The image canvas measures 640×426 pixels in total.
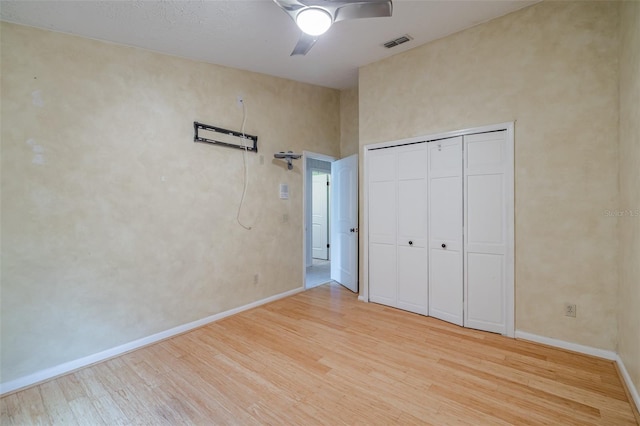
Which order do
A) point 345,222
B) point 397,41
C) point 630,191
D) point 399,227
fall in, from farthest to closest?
1. point 345,222
2. point 399,227
3. point 397,41
4. point 630,191

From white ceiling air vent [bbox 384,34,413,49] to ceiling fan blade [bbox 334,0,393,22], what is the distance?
1.30 metres

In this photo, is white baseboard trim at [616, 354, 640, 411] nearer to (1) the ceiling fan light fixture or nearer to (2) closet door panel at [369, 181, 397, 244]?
(2) closet door panel at [369, 181, 397, 244]

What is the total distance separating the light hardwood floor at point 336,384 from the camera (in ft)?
5.94

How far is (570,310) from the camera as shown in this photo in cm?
254

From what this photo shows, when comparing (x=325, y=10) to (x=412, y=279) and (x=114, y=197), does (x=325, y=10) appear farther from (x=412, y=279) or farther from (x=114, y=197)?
(x=412, y=279)

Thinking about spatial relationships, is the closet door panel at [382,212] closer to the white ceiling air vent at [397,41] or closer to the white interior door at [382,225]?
the white interior door at [382,225]

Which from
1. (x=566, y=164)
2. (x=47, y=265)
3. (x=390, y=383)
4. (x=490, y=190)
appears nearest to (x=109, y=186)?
(x=47, y=265)

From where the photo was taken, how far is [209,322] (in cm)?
326

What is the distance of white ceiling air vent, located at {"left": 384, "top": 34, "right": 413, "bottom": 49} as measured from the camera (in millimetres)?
3082

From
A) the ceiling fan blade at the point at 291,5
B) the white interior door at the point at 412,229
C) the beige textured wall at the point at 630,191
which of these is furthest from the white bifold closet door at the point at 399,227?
the ceiling fan blade at the point at 291,5

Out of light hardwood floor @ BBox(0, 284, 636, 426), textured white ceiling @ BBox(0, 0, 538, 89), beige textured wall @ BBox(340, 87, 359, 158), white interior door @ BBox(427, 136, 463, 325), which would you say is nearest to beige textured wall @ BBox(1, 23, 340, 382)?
textured white ceiling @ BBox(0, 0, 538, 89)

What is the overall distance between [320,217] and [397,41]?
14.4ft

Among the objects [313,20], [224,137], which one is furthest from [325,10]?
[224,137]

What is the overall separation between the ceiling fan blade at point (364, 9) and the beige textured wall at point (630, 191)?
5.63 ft
